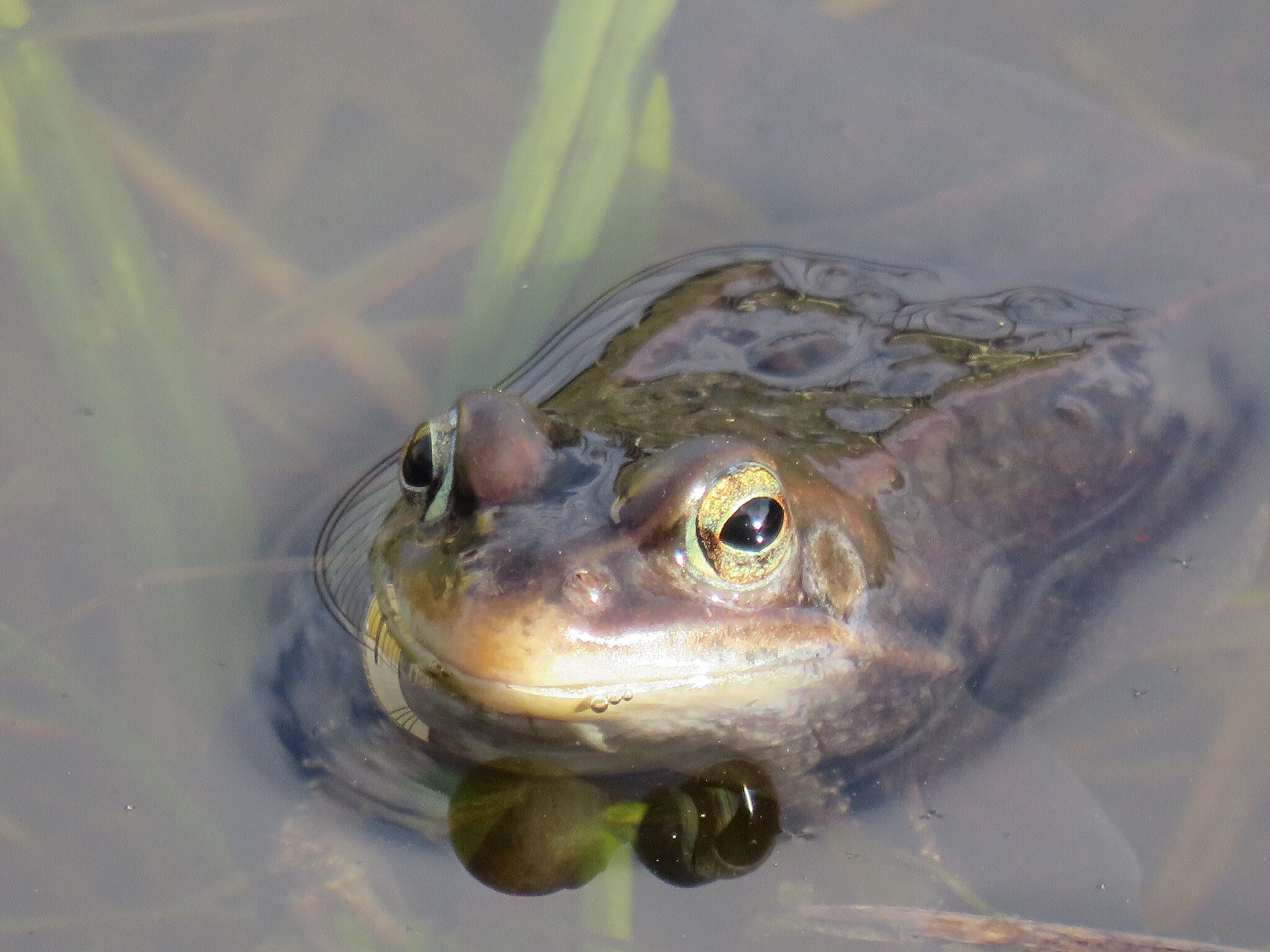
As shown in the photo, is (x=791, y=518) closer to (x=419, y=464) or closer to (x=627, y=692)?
(x=627, y=692)

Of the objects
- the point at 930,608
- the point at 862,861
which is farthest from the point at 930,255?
the point at 862,861

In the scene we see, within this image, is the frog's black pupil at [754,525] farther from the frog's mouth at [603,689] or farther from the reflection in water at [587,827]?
the reflection in water at [587,827]

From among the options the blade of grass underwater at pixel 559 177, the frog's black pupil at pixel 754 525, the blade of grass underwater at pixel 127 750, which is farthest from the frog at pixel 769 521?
the blade of grass underwater at pixel 127 750

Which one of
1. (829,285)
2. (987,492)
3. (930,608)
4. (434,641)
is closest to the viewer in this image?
(434,641)

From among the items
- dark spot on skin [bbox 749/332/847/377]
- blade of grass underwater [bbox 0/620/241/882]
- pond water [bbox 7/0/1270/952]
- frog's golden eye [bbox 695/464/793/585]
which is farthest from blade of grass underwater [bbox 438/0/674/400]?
frog's golden eye [bbox 695/464/793/585]

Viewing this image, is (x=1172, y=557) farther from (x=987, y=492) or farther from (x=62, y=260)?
(x=62, y=260)

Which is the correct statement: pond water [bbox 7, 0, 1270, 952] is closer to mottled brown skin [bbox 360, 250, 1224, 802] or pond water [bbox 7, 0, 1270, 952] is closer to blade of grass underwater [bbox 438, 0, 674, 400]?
blade of grass underwater [bbox 438, 0, 674, 400]
